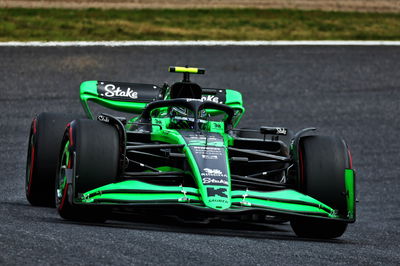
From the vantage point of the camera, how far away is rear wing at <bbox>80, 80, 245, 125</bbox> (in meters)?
10.1

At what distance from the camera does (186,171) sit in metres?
7.67

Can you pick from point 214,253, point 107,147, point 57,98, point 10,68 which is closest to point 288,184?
point 107,147

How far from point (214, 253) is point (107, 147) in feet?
5.64

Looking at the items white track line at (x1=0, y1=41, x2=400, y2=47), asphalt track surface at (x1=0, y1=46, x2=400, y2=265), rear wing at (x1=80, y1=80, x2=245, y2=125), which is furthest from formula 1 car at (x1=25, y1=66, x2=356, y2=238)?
white track line at (x1=0, y1=41, x2=400, y2=47)

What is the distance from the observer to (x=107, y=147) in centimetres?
732

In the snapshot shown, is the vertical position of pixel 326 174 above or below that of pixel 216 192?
above

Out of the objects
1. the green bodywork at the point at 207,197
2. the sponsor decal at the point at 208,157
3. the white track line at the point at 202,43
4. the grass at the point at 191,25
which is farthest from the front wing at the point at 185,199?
the grass at the point at 191,25

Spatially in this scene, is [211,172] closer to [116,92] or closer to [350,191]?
[350,191]

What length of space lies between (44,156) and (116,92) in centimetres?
160

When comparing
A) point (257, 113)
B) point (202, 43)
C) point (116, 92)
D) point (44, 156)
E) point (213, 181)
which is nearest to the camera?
point (213, 181)

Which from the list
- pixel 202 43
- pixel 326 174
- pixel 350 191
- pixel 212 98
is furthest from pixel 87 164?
pixel 202 43

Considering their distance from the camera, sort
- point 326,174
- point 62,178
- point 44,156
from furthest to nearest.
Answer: point 44,156, point 62,178, point 326,174

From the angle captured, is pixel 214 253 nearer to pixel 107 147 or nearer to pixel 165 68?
pixel 107 147

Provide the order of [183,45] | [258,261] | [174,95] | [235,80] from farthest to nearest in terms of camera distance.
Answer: [183,45] → [235,80] → [174,95] → [258,261]
